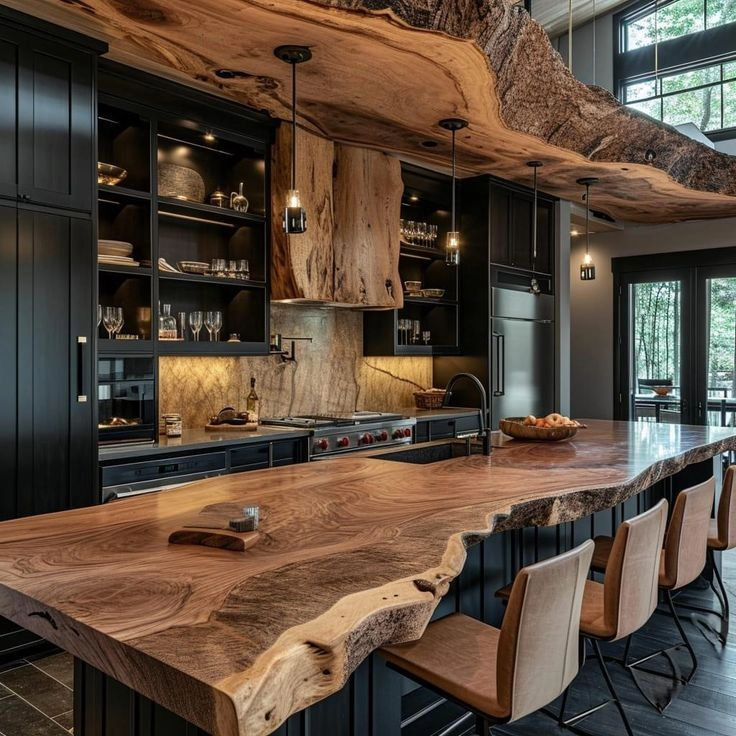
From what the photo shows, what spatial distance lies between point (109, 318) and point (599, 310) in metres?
6.32

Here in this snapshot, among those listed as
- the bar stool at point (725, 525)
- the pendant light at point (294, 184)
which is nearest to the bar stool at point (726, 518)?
the bar stool at point (725, 525)

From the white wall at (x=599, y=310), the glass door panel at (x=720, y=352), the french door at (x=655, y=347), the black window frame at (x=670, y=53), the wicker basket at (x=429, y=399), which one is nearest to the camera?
the wicker basket at (x=429, y=399)

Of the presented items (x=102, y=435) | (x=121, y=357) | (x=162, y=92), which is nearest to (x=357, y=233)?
(x=162, y=92)

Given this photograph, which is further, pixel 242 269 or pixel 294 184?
pixel 242 269

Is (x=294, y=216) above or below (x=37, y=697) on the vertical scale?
above

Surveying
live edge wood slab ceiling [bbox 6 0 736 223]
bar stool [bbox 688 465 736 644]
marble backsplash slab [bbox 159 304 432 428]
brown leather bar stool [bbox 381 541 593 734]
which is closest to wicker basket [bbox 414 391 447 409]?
marble backsplash slab [bbox 159 304 432 428]

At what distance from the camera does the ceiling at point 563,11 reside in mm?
7270

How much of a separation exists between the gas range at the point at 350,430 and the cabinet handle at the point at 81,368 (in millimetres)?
1508

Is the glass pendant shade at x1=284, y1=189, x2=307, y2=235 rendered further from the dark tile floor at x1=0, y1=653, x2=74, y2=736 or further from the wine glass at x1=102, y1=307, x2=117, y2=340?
the dark tile floor at x1=0, y1=653, x2=74, y2=736

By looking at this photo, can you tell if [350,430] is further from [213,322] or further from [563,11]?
[563,11]

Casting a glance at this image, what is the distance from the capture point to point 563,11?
7449 mm

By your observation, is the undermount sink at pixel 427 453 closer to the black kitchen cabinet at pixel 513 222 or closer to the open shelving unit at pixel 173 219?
the open shelving unit at pixel 173 219

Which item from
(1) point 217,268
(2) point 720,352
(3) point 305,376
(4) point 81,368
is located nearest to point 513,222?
(3) point 305,376

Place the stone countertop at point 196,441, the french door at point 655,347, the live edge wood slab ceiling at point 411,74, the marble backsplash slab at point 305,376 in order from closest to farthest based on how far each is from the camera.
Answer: the live edge wood slab ceiling at point 411,74
the stone countertop at point 196,441
the marble backsplash slab at point 305,376
the french door at point 655,347
